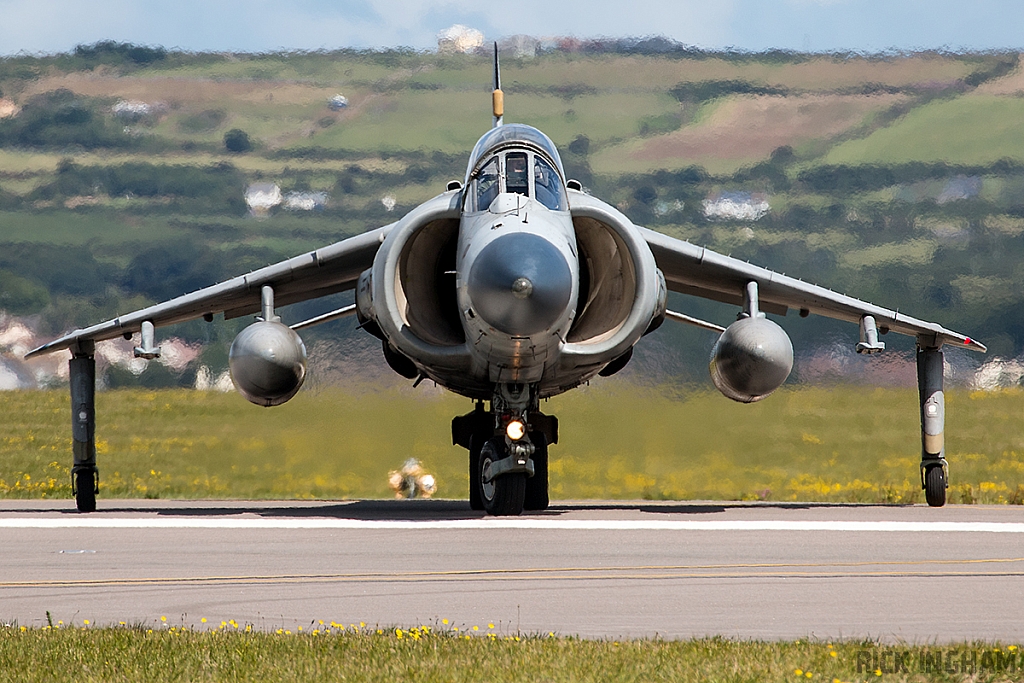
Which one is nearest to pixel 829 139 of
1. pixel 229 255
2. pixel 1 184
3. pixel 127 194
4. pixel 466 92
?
pixel 466 92

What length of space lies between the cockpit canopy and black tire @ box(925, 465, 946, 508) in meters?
5.66

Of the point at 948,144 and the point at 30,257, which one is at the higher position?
the point at 948,144

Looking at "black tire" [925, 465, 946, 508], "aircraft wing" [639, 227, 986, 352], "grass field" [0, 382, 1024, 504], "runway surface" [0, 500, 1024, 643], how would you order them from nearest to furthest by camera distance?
1. "runway surface" [0, 500, 1024, 643]
2. "black tire" [925, 465, 946, 508]
3. "aircraft wing" [639, 227, 986, 352]
4. "grass field" [0, 382, 1024, 504]

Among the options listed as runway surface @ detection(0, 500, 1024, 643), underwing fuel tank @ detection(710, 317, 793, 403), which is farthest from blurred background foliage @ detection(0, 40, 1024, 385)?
runway surface @ detection(0, 500, 1024, 643)

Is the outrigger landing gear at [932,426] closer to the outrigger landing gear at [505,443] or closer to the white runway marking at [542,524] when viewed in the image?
the white runway marking at [542,524]

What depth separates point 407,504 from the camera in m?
16.7

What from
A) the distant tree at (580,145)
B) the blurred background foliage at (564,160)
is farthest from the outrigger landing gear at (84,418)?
the distant tree at (580,145)

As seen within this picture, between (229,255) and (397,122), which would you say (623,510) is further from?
(397,122)

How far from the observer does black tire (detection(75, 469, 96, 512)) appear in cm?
1547

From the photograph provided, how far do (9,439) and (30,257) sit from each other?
339cm

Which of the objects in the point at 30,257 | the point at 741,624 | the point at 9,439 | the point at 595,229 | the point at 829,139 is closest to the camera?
the point at 741,624

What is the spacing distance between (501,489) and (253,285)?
435cm

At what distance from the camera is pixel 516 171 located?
13422 mm

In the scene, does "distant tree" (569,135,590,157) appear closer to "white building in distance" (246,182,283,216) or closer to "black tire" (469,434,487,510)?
"white building in distance" (246,182,283,216)
